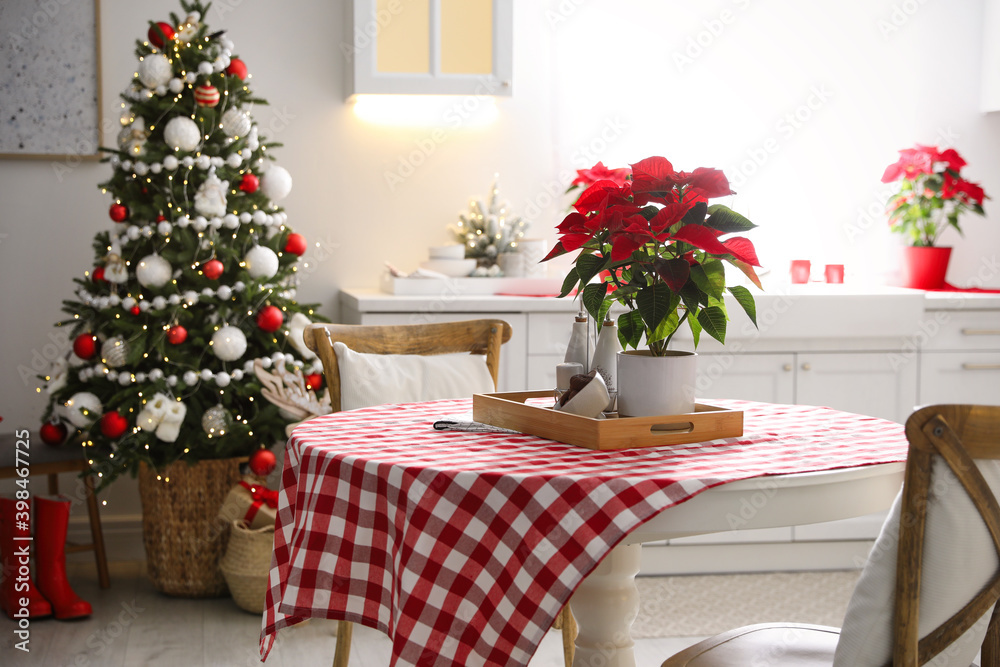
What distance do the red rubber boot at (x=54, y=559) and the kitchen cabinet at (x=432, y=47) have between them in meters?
1.64

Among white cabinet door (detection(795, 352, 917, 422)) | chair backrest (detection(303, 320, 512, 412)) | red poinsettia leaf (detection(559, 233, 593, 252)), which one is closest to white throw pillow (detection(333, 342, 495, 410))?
chair backrest (detection(303, 320, 512, 412))

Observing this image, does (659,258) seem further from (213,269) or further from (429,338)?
(213,269)

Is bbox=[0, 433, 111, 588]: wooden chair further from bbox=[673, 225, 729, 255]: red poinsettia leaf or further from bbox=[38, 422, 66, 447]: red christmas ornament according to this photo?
bbox=[673, 225, 729, 255]: red poinsettia leaf

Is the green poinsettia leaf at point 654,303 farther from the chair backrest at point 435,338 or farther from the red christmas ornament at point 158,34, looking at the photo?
the red christmas ornament at point 158,34

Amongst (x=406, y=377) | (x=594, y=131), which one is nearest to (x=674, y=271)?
(x=406, y=377)

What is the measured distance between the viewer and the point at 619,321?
1.56m

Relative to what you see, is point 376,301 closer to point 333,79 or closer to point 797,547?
point 333,79

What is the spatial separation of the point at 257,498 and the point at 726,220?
74.3 inches

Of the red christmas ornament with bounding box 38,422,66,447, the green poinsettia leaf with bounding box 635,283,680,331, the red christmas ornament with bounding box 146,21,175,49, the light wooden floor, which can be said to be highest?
the red christmas ornament with bounding box 146,21,175,49

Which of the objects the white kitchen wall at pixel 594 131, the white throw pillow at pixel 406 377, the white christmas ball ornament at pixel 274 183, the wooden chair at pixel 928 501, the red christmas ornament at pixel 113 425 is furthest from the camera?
the white kitchen wall at pixel 594 131

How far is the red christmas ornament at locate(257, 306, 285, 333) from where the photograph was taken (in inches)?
112

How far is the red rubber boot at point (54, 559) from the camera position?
2764 millimetres

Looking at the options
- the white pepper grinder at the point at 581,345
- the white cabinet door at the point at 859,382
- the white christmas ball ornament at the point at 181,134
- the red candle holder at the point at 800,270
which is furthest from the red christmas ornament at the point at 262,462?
the red candle holder at the point at 800,270

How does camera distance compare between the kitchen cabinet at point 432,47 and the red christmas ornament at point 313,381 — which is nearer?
the red christmas ornament at point 313,381
